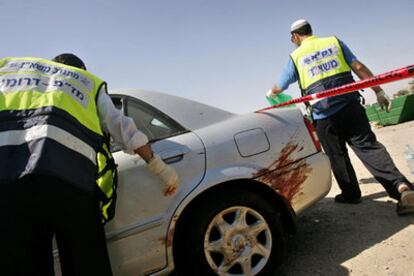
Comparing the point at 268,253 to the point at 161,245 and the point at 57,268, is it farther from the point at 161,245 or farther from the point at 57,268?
the point at 57,268

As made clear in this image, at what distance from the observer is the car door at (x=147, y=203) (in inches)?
82.5

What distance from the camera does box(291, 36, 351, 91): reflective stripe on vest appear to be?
3.37 metres

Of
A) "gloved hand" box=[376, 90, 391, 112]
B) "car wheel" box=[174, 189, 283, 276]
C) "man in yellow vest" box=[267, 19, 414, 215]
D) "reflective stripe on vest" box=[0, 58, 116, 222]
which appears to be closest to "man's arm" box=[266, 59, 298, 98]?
"man in yellow vest" box=[267, 19, 414, 215]

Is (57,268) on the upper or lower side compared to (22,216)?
lower

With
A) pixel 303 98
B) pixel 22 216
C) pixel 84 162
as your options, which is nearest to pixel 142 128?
pixel 84 162

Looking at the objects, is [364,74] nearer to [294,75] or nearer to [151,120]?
[294,75]

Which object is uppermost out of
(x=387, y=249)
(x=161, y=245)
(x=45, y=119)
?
(x=45, y=119)

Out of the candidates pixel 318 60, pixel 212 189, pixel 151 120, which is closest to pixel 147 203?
pixel 212 189

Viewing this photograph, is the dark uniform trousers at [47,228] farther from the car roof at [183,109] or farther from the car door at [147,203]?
the car roof at [183,109]

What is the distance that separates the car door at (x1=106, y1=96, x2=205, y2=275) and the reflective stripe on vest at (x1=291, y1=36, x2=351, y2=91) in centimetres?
173

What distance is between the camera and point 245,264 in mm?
2254

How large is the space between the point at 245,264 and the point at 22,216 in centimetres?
143

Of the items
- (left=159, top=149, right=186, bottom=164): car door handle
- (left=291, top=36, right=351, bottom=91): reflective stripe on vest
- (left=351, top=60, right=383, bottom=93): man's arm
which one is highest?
(left=291, top=36, right=351, bottom=91): reflective stripe on vest

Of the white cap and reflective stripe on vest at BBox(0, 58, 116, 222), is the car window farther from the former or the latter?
the white cap
